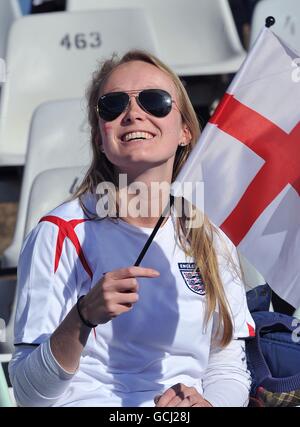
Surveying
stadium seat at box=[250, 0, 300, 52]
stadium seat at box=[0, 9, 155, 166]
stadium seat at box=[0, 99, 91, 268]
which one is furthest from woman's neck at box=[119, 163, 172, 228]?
stadium seat at box=[250, 0, 300, 52]

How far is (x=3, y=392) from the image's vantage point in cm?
196

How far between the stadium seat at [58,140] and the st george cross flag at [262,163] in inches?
61.0

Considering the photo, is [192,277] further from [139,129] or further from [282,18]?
[282,18]

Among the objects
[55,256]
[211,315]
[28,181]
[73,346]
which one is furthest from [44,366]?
[28,181]

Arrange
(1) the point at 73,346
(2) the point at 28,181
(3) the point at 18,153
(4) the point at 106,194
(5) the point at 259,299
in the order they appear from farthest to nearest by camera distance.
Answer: (3) the point at 18,153, (2) the point at 28,181, (5) the point at 259,299, (4) the point at 106,194, (1) the point at 73,346

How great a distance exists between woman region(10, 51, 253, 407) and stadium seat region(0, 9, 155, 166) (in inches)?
87.0

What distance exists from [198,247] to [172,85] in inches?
14.7

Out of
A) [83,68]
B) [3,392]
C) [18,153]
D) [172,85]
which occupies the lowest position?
[18,153]

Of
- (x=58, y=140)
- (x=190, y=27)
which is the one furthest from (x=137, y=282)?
(x=190, y=27)

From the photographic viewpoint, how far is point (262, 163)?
2.14 meters

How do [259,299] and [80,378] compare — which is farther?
[259,299]

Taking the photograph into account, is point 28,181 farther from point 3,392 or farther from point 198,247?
point 3,392

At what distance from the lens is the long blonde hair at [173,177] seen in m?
2.28

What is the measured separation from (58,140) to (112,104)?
4.96ft
